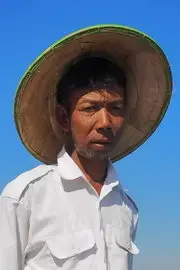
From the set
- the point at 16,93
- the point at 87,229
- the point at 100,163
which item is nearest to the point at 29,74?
the point at 16,93

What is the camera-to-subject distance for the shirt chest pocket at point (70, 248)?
3.79 meters

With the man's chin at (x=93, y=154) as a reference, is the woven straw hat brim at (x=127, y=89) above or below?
above

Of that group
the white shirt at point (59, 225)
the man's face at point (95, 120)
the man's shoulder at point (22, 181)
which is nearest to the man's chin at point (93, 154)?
the man's face at point (95, 120)

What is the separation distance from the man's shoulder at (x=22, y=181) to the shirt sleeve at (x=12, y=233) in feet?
0.12

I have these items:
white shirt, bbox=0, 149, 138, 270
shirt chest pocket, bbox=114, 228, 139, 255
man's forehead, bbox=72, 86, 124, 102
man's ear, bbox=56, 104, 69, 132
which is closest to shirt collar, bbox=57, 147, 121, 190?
white shirt, bbox=0, 149, 138, 270

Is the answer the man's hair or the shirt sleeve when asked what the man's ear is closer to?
the man's hair

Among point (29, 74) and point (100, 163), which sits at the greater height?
point (29, 74)

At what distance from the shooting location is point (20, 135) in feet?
14.2

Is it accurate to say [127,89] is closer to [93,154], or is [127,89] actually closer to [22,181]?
[93,154]

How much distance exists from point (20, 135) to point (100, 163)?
1.86ft

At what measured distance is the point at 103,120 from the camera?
3.88m

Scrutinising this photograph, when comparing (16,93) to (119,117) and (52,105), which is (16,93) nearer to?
(52,105)

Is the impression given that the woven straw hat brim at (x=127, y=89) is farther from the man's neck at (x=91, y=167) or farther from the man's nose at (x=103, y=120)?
the man's nose at (x=103, y=120)

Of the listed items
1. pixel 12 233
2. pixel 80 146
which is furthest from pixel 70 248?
pixel 80 146
